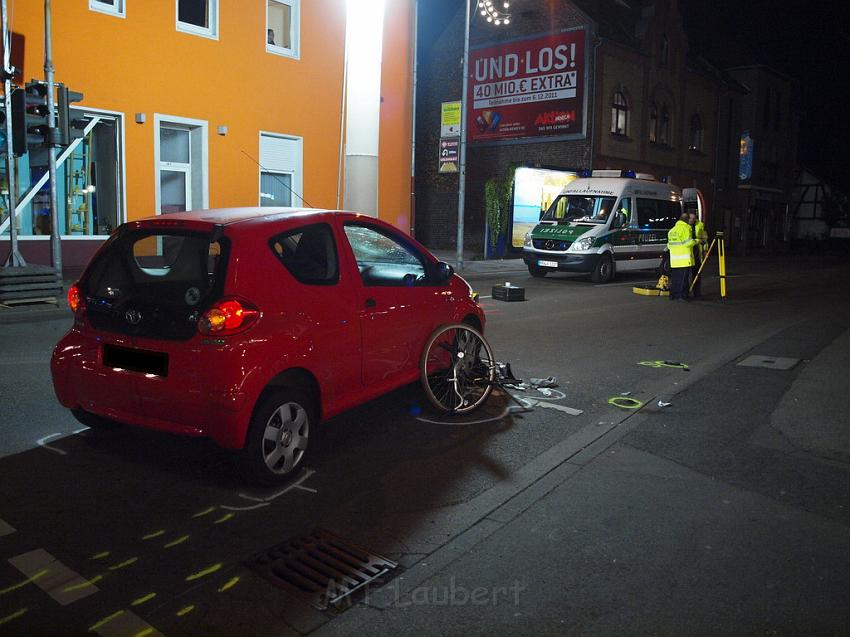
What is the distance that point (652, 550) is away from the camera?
151 inches

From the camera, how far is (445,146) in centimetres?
2131

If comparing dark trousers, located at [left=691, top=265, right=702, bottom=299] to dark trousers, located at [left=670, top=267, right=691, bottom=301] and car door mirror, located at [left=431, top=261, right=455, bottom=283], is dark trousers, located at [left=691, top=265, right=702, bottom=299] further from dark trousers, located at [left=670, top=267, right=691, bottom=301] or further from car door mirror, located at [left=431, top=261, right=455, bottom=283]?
car door mirror, located at [left=431, top=261, right=455, bottom=283]

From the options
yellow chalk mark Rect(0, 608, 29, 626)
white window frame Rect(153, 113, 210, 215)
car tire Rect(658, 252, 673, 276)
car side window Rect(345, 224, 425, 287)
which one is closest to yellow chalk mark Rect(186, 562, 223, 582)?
yellow chalk mark Rect(0, 608, 29, 626)

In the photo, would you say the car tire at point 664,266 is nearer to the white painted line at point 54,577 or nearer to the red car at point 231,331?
the red car at point 231,331

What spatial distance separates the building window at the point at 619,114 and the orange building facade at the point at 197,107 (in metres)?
12.0

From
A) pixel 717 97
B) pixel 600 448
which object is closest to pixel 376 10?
pixel 600 448

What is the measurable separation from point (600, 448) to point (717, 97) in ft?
130

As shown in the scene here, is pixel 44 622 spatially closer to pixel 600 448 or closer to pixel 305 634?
pixel 305 634

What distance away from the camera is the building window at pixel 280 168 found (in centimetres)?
1955

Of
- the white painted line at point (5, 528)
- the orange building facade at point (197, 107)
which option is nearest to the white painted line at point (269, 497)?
the white painted line at point (5, 528)

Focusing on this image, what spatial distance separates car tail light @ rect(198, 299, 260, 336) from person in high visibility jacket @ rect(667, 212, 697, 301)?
12.2 m

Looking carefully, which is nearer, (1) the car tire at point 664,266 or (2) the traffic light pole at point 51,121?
(2) the traffic light pole at point 51,121

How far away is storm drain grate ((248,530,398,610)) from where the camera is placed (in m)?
3.40

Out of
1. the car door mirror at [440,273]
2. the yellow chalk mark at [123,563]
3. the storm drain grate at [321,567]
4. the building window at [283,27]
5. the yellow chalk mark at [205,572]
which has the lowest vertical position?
the storm drain grate at [321,567]
